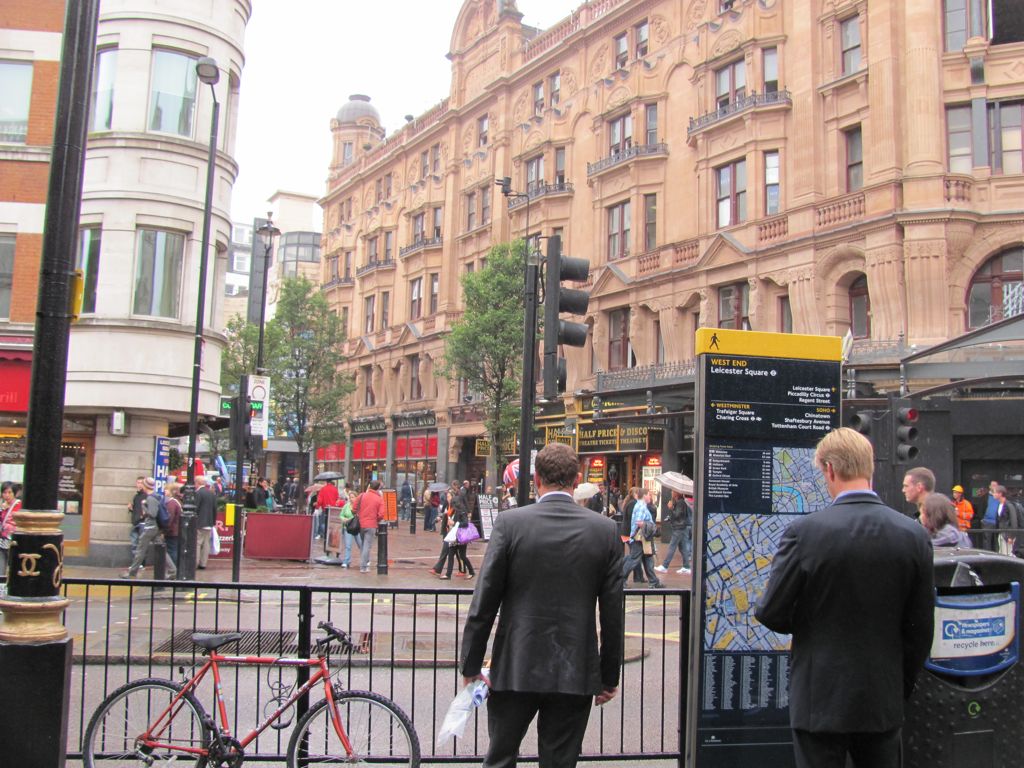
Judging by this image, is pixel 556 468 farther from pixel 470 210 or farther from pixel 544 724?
pixel 470 210

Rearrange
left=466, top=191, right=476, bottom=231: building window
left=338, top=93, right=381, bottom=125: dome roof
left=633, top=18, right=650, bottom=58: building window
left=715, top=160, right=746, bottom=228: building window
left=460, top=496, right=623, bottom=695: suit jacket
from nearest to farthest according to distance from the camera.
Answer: left=460, top=496, right=623, bottom=695: suit jacket, left=715, top=160, right=746, bottom=228: building window, left=633, top=18, right=650, bottom=58: building window, left=466, top=191, right=476, bottom=231: building window, left=338, top=93, right=381, bottom=125: dome roof

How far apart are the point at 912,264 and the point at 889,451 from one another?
9258 millimetres

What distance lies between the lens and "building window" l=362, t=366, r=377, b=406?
53.5 metres

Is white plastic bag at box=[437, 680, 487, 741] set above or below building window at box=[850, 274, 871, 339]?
below

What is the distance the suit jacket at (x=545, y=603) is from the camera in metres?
4.11

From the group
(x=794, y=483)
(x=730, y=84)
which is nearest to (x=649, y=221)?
(x=730, y=84)

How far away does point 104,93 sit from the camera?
1914cm

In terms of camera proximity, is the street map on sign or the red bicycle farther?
the street map on sign

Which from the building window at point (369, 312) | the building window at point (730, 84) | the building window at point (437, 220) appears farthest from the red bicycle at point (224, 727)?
the building window at point (369, 312)

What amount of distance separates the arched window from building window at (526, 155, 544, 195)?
1927 centimetres

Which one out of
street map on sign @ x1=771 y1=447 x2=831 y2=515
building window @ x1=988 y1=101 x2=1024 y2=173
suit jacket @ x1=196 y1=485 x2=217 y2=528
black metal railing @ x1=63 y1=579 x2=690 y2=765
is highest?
building window @ x1=988 y1=101 x2=1024 y2=173

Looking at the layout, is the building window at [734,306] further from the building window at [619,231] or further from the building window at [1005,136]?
the building window at [1005,136]

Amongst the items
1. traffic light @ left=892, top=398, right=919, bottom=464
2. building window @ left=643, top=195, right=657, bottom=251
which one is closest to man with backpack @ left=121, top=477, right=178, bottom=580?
traffic light @ left=892, top=398, right=919, bottom=464

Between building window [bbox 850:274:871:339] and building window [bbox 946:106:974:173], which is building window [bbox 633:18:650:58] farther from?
building window [bbox 850:274:871:339]
